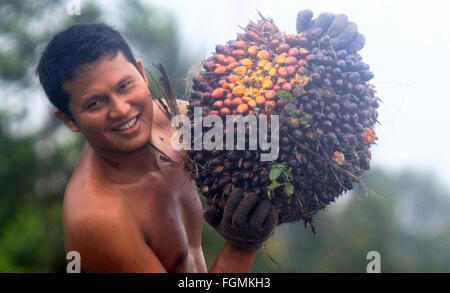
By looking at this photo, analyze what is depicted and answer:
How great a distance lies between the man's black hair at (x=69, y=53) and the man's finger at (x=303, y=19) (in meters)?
0.83

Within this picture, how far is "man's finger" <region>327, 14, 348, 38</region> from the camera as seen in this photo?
7.28 feet

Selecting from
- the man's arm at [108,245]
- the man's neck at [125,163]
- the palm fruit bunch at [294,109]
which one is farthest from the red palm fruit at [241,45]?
the man's arm at [108,245]

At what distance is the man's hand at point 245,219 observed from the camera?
2.13 meters

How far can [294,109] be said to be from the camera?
2016mm

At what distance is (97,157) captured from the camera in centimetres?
251

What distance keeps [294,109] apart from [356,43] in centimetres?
48

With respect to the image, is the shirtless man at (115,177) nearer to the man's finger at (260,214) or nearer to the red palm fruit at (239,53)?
the man's finger at (260,214)

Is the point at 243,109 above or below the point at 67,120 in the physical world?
above

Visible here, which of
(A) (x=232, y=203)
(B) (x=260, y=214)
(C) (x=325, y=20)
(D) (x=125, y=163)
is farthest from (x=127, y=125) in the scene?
(C) (x=325, y=20)

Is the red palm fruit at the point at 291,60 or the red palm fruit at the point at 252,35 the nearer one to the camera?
the red palm fruit at the point at 291,60

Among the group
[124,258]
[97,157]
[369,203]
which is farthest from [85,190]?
[369,203]

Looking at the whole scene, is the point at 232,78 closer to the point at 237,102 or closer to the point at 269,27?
the point at 237,102
